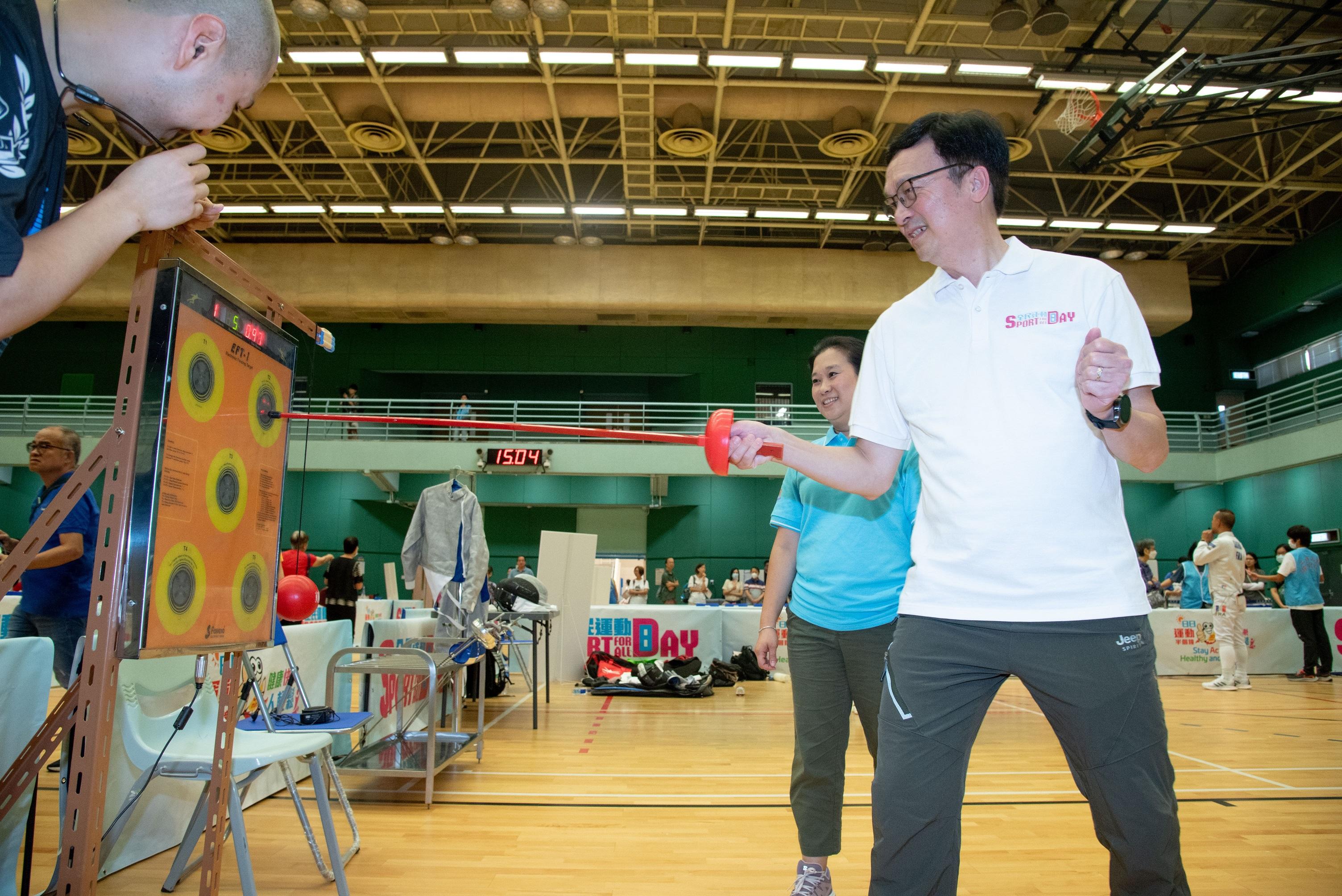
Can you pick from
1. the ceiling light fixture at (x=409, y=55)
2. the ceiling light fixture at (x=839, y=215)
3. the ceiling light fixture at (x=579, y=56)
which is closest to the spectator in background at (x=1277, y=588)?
the ceiling light fixture at (x=839, y=215)

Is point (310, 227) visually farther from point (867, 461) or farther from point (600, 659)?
point (867, 461)

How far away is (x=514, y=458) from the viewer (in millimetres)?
16625

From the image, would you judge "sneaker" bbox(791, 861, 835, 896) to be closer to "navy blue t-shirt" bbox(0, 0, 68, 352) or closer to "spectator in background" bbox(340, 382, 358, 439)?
"navy blue t-shirt" bbox(0, 0, 68, 352)

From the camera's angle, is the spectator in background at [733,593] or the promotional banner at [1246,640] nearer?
the promotional banner at [1246,640]

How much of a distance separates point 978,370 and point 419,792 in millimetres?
3726

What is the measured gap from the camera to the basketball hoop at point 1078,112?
1077cm

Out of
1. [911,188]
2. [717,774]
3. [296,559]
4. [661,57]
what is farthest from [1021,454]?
[661,57]

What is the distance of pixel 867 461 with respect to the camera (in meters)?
1.66

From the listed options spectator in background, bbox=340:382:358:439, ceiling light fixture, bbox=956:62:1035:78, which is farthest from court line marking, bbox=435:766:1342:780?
spectator in background, bbox=340:382:358:439

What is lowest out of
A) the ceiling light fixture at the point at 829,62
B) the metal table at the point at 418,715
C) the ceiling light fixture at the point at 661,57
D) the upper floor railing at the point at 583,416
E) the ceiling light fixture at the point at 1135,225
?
the metal table at the point at 418,715

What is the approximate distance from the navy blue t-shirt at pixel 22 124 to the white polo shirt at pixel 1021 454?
143 cm

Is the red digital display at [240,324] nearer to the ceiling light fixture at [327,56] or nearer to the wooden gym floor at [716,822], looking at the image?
the wooden gym floor at [716,822]

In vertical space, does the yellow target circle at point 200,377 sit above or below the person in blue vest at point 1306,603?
above

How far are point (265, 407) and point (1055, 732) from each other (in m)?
2.11
